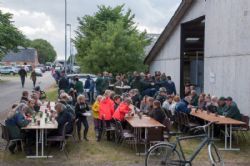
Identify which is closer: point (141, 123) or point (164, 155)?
point (164, 155)

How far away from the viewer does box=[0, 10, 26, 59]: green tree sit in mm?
46844

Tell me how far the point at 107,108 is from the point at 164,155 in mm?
5029

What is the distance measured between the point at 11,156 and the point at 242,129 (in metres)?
6.66

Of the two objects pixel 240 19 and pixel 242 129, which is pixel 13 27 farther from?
pixel 242 129

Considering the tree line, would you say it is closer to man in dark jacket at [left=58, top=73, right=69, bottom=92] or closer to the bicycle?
man in dark jacket at [left=58, top=73, right=69, bottom=92]

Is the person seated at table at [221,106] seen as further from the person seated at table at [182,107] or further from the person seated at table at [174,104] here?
Result: the person seated at table at [174,104]

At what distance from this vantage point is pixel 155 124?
40.9 feet

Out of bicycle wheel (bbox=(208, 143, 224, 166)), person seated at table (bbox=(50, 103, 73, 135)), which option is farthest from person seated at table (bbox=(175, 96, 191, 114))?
bicycle wheel (bbox=(208, 143, 224, 166))

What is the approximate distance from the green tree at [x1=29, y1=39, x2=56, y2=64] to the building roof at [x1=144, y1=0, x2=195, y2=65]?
446 feet

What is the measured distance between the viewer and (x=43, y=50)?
6693 inches

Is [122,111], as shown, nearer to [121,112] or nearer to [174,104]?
[121,112]

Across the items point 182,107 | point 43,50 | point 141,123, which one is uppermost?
point 43,50

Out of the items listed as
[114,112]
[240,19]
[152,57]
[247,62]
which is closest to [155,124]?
[114,112]

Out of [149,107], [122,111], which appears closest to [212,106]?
[149,107]
